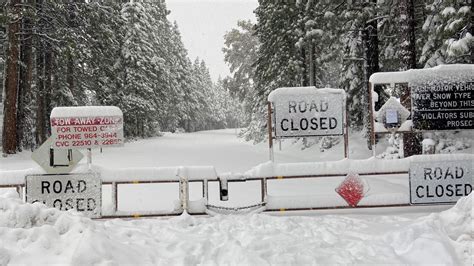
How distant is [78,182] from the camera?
769cm

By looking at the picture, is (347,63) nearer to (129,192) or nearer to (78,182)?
(129,192)

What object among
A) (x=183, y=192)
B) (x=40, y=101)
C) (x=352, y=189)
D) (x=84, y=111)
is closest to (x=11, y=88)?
(x=40, y=101)

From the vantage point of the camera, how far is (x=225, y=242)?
587cm

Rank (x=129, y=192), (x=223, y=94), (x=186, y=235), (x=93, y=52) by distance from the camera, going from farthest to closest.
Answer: (x=223, y=94) → (x=93, y=52) → (x=129, y=192) → (x=186, y=235)

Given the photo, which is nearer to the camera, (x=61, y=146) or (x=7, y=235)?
(x=7, y=235)

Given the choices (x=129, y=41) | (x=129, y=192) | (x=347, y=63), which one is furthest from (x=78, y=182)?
(x=129, y=41)

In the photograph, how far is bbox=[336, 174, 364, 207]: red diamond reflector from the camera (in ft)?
25.8

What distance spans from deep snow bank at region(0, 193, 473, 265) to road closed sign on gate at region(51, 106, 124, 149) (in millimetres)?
2018

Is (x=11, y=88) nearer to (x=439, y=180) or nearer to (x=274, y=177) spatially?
(x=274, y=177)

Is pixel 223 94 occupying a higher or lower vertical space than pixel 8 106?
higher

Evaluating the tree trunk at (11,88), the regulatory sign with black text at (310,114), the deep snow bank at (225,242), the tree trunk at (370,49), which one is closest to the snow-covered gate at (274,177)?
the regulatory sign with black text at (310,114)

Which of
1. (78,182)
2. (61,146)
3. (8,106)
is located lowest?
(78,182)

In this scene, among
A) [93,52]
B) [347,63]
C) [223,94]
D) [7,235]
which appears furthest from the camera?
[223,94]

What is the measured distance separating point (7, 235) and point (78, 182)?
275 centimetres
